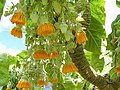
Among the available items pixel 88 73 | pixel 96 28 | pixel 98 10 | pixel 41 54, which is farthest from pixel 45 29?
pixel 98 10

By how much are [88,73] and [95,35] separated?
441 mm

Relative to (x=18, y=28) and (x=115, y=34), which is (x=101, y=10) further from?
(x=18, y=28)

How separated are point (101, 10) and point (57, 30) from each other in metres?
1.15

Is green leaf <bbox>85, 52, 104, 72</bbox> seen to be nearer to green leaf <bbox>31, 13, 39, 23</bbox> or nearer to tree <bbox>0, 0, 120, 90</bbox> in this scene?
tree <bbox>0, 0, 120, 90</bbox>

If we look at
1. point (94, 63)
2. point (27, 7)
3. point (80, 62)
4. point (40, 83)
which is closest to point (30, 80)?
point (40, 83)

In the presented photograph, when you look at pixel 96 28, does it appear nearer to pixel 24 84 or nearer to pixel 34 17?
pixel 24 84

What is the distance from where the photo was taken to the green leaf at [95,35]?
202 centimetres

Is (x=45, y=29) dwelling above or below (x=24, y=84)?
above

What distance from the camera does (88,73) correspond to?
1664 mm

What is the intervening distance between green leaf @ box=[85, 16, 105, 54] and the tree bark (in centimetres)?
23

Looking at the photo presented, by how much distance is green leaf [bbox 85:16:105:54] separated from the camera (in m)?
2.02

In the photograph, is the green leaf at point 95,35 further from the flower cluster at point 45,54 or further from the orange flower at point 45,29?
the orange flower at point 45,29

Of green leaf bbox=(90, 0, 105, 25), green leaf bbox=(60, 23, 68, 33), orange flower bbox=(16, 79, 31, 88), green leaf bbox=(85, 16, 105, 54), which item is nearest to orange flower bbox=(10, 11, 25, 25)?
green leaf bbox=(60, 23, 68, 33)

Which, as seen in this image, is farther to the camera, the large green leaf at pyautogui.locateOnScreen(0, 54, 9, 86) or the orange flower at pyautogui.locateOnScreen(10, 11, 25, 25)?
the large green leaf at pyautogui.locateOnScreen(0, 54, 9, 86)
